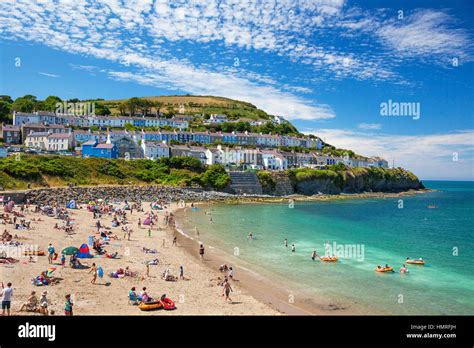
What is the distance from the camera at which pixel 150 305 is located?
13.2 meters

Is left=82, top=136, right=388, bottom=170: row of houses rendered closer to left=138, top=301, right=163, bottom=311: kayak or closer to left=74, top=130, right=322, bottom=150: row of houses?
left=74, top=130, right=322, bottom=150: row of houses

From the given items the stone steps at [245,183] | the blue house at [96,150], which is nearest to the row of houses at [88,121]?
the blue house at [96,150]

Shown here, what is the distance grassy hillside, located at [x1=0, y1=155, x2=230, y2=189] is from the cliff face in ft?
48.5

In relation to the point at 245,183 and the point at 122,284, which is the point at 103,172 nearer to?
the point at 245,183

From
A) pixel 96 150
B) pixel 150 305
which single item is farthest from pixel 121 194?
pixel 150 305

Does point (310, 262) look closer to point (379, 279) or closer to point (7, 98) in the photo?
point (379, 279)

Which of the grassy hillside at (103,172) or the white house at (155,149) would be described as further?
the white house at (155,149)

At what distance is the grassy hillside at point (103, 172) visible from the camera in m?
45.2

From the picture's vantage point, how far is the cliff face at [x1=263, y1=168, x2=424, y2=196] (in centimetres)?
7800

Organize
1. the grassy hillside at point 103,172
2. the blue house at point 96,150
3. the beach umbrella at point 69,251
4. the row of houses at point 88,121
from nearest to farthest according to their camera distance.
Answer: the beach umbrella at point 69,251 → the grassy hillside at point 103,172 → the blue house at point 96,150 → the row of houses at point 88,121

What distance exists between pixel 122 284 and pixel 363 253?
732 inches

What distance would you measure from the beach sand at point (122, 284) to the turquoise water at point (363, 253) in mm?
3926

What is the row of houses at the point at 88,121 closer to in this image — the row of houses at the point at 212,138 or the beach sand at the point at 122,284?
the row of houses at the point at 212,138
